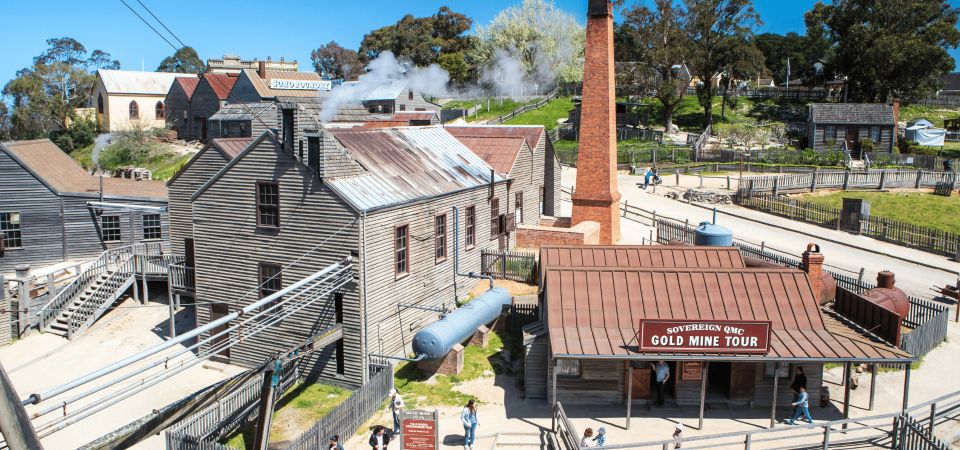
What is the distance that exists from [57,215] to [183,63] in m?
116

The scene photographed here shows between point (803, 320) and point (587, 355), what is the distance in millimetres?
6723

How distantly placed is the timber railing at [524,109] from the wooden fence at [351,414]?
210 feet

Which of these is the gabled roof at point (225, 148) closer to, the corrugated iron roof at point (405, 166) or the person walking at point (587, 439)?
the corrugated iron roof at point (405, 166)

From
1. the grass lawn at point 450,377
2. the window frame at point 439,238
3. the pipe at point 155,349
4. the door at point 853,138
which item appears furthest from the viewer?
the door at point 853,138

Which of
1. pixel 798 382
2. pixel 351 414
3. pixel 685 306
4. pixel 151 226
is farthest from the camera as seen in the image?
pixel 151 226

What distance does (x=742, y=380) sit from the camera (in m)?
21.5

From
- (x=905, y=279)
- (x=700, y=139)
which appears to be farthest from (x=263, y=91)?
(x=905, y=279)

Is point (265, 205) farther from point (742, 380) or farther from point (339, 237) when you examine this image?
point (742, 380)

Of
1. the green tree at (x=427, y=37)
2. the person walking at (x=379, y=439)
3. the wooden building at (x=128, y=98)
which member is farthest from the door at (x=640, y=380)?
the green tree at (x=427, y=37)

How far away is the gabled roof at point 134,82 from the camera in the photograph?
79.0 m

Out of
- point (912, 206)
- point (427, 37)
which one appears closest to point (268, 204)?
point (912, 206)

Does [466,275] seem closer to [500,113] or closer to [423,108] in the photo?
[423,108]

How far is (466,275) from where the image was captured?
29359mm

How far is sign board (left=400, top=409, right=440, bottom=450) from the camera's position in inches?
724
